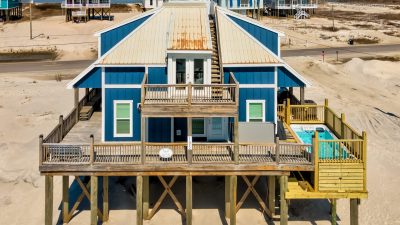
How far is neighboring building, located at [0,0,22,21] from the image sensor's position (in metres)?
89.8

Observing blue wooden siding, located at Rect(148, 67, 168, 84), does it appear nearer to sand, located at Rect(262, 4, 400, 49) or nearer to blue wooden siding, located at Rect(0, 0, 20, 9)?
sand, located at Rect(262, 4, 400, 49)

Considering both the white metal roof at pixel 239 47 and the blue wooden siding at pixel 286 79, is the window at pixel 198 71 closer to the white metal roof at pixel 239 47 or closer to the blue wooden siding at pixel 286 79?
the white metal roof at pixel 239 47

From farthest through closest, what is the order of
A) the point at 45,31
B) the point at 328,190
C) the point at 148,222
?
1. the point at 45,31
2. the point at 148,222
3. the point at 328,190

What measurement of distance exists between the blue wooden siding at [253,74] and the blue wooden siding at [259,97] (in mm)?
417

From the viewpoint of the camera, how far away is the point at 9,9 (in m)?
91.6

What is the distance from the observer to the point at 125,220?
22.7 m

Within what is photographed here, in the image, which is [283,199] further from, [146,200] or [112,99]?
[112,99]

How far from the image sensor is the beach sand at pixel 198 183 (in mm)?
23219

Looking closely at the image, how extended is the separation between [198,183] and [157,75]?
654 centimetres

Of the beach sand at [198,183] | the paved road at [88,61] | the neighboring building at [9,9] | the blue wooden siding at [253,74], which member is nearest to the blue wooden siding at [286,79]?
the blue wooden siding at [253,74]

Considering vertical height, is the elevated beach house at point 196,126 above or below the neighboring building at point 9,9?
below

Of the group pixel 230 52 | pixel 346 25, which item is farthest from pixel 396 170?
pixel 346 25

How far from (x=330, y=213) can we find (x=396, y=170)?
7.08 metres

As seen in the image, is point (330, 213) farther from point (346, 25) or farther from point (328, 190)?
point (346, 25)
